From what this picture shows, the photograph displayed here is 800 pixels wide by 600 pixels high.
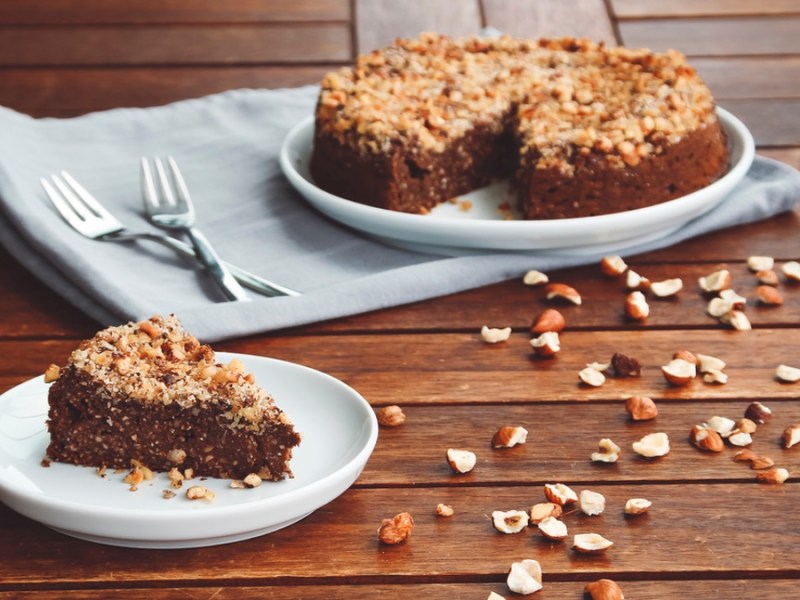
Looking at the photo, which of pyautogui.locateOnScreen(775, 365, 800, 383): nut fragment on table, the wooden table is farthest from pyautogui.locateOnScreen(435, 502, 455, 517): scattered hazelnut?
pyautogui.locateOnScreen(775, 365, 800, 383): nut fragment on table

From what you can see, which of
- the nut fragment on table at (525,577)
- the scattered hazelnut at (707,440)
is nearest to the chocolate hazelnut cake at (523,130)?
the scattered hazelnut at (707,440)

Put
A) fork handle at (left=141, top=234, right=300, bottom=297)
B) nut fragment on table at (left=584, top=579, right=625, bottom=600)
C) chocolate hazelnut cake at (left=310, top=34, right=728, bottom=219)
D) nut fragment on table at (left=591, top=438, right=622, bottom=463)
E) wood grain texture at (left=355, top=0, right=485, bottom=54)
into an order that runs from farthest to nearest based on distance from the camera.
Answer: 1. wood grain texture at (left=355, top=0, right=485, bottom=54)
2. chocolate hazelnut cake at (left=310, top=34, right=728, bottom=219)
3. fork handle at (left=141, top=234, right=300, bottom=297)
4. nut fragment on table at (left=591, top=438, right=622, bottom=463)
5. nut fragment on table at (left=584, top=579, right=625, bottom=600)

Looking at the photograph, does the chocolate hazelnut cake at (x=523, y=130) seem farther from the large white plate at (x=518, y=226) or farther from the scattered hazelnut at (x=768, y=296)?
the scattered hazelnut at (x=768, y=296)

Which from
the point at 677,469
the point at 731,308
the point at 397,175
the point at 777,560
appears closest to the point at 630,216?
the point at 731,308

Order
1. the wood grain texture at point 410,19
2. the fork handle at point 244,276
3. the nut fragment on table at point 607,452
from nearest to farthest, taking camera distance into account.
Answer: the nut fragment on table at point 607,452
the fork handle at point 244,276
the wood grain texture at point 410,19

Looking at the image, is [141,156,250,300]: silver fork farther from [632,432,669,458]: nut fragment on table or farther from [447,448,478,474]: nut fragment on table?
[632,432,669,458]: nut fragment on table

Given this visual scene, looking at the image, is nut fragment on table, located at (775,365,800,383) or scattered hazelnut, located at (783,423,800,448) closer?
scattered hazelnut, located at (783,423,800,448)

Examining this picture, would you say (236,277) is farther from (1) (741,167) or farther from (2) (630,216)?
(1) (741,167)
